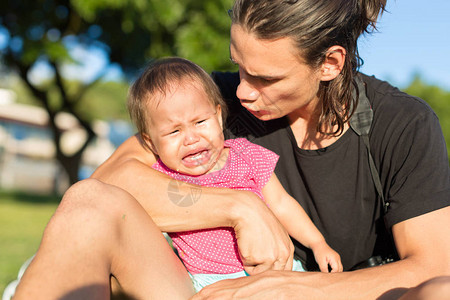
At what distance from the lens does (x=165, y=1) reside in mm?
8641

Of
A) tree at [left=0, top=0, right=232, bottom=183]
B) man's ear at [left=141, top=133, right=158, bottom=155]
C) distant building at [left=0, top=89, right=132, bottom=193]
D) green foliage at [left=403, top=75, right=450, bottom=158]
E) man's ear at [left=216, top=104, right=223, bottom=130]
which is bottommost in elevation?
distant building at [left=0, top=89, right=132, bottom=193]

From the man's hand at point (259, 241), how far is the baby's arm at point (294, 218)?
0.24 meters

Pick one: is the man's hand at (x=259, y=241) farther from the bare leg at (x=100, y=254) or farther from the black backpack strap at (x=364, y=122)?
the black backpack strap at (x=364, y=122)

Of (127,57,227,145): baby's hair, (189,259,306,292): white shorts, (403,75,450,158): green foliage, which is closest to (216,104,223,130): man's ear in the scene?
(127,57,227,145): baby's hair

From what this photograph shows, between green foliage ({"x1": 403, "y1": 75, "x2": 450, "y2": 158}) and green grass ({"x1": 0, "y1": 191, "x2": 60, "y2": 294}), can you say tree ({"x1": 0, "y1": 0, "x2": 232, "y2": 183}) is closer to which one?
green grass ({"x1": 0, "y1": 191, "x2": 60, "y2": 294})

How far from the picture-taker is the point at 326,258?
221 centimetres

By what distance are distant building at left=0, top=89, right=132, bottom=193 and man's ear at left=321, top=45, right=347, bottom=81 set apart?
108 ft

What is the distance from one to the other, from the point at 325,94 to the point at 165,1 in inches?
270

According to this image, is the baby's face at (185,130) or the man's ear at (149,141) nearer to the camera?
the baby's face at (185,130)

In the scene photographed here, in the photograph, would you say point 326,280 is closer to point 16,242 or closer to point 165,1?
point 16,242

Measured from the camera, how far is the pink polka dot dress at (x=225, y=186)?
7.11 ft

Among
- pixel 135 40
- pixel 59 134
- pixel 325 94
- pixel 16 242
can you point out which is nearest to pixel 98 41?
pixel 135 40

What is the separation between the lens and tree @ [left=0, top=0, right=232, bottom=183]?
859 cm

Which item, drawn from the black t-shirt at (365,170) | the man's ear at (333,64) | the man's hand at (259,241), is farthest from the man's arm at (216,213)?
the man's ear at (333,64)
